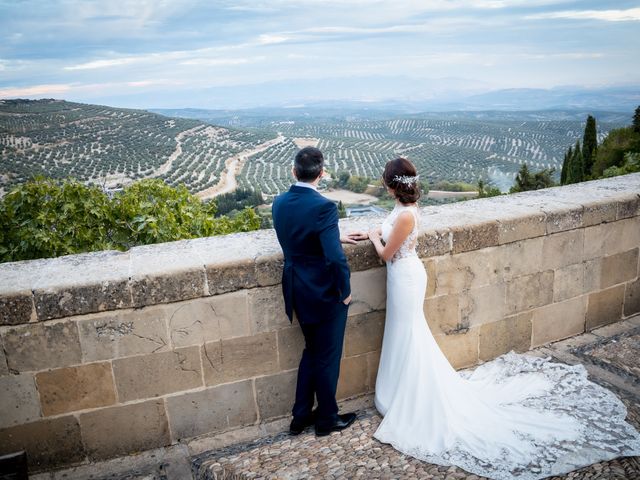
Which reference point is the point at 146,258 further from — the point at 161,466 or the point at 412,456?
the point at 412,456

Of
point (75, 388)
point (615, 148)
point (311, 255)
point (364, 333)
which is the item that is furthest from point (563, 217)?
point (615, 148)

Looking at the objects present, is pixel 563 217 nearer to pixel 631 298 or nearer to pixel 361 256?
pixel 631 298

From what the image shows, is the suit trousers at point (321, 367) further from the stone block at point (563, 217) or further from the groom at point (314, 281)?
the stone block at point (563, 217)

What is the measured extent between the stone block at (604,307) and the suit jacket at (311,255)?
2.70 meters

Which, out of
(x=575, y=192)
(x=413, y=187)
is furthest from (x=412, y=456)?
(x=575, y=192)

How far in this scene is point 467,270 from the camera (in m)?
3.65

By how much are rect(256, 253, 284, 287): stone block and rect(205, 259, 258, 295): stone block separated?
31 mm

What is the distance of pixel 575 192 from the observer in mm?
4473

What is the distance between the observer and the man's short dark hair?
283 centimetres

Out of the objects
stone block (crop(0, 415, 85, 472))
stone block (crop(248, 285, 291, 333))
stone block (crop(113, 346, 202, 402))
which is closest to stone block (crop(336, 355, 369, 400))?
stone block (crop(248, 285, 291, 333))

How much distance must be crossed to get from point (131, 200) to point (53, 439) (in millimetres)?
5510

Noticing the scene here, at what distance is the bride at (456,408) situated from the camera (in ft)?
9.11

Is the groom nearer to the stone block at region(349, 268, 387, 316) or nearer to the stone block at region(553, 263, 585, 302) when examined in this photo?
the stone block at region(349, 268, 387, 316)

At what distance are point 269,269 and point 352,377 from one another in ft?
3.43
